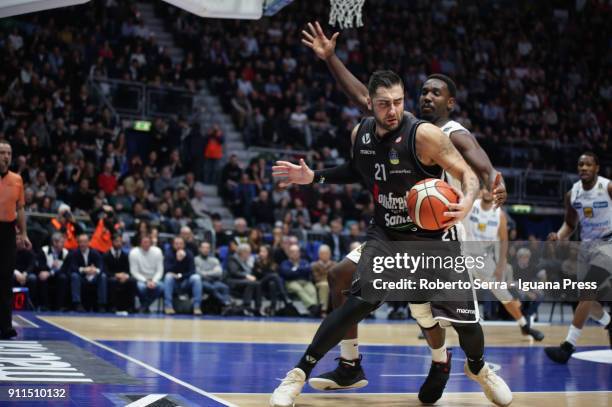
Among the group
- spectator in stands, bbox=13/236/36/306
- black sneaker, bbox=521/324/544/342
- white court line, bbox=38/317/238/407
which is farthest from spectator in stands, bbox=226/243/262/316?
white court line, bbox=38/317/238/407

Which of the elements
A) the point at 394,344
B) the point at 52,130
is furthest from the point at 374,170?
the point at 52,130

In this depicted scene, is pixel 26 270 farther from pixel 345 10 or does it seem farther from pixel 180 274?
pixel 345 10

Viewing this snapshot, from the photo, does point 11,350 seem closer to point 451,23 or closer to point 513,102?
point 513,102

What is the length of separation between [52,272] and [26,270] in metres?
0.50

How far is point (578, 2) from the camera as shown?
28875 mm

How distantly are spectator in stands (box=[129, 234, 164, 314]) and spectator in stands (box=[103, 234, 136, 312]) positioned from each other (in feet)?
0.44

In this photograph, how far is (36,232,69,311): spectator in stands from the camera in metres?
14.1

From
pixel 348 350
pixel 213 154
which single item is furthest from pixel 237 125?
pixel 348 350

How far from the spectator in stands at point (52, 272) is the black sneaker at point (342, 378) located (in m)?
9.14

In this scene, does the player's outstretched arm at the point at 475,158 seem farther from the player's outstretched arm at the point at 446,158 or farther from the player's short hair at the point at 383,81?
the player's short hair at the point at 383,81

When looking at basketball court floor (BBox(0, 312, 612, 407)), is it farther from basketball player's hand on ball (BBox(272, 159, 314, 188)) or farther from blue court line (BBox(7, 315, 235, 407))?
basketball player's hand on ball (BBox(272, 159, 314, 188))

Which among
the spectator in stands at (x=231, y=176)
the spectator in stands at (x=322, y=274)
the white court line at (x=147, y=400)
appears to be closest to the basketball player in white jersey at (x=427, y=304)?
the white court line at (x=147, y=400)

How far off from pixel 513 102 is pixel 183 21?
9.42 m

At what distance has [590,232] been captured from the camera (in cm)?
921
